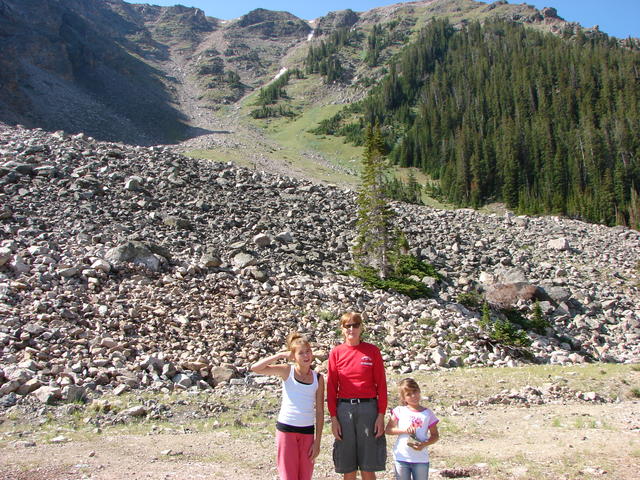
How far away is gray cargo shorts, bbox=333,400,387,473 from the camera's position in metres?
5.77

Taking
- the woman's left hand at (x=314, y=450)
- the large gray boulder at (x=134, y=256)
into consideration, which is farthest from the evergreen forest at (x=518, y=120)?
the woman's left hand at (x=314, y=450)

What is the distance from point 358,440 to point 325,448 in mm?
3700

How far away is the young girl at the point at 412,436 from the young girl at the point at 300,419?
1.01 meters

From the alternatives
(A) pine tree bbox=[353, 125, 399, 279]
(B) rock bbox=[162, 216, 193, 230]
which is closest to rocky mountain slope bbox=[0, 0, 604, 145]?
(B) rock bbox=[162, 216, 193, 230]

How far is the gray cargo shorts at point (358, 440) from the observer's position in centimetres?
577

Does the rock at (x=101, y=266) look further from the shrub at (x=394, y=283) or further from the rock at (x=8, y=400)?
the shrub at (x=394, y=283)

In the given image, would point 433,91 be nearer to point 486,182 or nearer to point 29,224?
point 486,182

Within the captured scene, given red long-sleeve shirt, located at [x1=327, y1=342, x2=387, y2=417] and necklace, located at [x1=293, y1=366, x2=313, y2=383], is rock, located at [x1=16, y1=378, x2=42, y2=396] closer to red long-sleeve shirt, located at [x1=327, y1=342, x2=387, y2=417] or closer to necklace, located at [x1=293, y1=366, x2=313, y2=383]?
necklace, located at [x1=293, y1=366, x2=313, y2=383]

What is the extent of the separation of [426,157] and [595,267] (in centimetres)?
7381

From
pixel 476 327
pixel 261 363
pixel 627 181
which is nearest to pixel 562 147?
pixel 627 181

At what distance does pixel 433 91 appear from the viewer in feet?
412

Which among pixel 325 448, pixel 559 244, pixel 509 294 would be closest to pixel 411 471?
pixel 325 448

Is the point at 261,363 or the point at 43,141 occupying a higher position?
the point at 43,141

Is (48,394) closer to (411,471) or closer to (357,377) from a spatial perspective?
(357,377)
